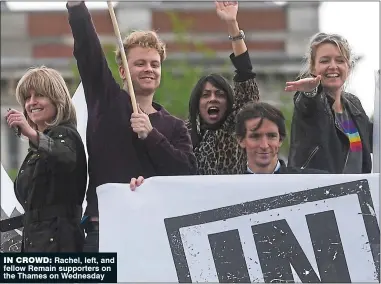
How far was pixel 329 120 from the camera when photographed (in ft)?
14.2

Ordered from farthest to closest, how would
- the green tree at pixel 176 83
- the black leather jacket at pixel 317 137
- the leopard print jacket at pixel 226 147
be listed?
1. the green tree at pixel 176 83
2. the leopard print jacket at pixel 226 147
3. the black leather jacket at pixel 317 137

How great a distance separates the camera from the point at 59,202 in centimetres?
A: 392

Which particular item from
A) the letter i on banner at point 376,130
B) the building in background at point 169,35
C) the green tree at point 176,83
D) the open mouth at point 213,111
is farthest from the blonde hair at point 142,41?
the building in background at point 169,35

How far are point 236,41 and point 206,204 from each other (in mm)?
992

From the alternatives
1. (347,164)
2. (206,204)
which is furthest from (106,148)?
(347,164)

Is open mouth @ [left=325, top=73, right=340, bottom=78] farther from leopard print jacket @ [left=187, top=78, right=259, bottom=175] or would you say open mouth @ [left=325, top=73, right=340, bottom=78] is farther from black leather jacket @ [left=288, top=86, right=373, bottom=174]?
leopard print jacket @ [left=187, top=78, right=259, bottom=175]

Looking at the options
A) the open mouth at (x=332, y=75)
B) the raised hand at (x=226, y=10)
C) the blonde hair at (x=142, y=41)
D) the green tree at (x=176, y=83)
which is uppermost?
the green tree at (x=176, y=83)

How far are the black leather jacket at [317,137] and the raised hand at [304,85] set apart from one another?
62 millimetres

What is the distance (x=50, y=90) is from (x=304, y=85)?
1089mm

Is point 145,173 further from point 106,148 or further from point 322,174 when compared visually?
point 322,174

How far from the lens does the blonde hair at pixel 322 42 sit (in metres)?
4.40

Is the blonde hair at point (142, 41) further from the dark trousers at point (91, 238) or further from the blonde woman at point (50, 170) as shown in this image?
the dark trousers at point (91, 238)

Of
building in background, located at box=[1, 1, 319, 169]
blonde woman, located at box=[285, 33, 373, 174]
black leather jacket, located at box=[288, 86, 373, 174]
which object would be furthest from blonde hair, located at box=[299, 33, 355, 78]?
building in background, located at box=[1, 1, 319, 169]

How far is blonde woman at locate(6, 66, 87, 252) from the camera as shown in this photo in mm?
3871
